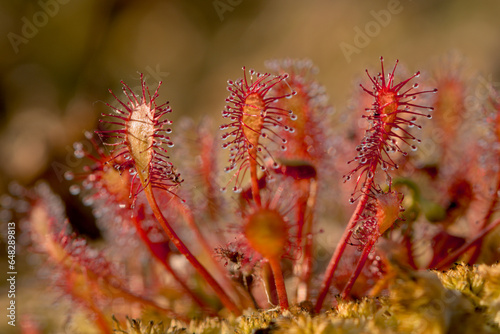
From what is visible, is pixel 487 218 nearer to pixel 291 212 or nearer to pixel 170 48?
pixel 291 212

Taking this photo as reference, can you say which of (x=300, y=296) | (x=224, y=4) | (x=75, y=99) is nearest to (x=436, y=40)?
(x=224, y=4)

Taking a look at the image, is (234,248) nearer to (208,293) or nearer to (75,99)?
(208,293)

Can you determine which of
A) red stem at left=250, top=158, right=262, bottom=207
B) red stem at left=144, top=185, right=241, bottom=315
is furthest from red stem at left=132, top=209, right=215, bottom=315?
red stem at left=250, top=158, right=262, bottom=207

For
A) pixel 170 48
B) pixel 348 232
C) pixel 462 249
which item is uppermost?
pixel 170 48

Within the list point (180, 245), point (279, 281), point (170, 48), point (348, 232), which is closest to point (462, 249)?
point (348, 232)

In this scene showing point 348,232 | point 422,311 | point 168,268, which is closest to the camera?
point 422,311

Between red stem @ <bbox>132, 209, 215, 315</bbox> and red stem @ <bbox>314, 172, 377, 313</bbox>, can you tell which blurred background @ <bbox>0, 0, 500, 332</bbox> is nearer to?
red stem @ <bbox>132, 209, 215, 315</bbox>
